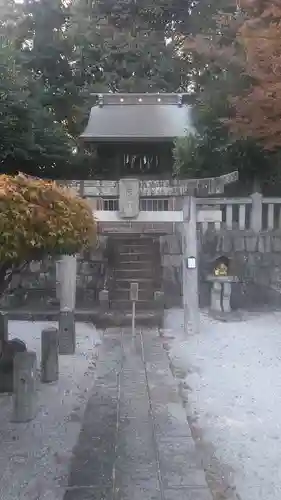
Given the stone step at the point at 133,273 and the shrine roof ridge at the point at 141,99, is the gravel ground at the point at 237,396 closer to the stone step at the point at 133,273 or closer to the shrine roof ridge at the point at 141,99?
the stone step at the point at 133,273

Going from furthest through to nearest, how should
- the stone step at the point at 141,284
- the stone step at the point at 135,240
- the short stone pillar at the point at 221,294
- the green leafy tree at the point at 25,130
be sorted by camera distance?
the green leafy tree at the point at 25,130, the stone step at the point at 135,240, the stone step at the point at 141,284, the short stone pillar at the point at 221,294

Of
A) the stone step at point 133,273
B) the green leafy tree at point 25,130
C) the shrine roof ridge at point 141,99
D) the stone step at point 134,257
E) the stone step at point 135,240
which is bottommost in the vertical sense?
the stone step at point 133,273

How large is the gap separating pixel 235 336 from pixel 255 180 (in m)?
5.29

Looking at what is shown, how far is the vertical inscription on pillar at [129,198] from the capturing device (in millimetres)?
7559

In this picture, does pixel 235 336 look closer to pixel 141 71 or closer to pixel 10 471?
pixel 10 471

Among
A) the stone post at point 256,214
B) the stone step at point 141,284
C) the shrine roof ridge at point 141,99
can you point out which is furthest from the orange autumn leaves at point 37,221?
the shrine roof ridge at point 141,99

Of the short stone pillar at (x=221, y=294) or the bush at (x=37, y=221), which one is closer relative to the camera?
the bush at (x=37, y=221)

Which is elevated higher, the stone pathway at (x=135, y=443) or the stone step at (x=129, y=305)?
the stone step at (x=129, y=305)

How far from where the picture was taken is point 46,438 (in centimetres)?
421

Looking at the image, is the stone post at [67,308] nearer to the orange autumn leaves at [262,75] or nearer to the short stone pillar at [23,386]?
the short stone pillar at [23,386]

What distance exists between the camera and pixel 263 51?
8828 millimetres

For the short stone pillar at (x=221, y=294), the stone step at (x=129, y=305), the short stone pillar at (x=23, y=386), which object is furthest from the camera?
the short stone pillar at (x=221, y=294)

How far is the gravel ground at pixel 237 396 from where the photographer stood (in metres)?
3.64

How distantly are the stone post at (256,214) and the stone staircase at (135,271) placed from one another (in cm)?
219
